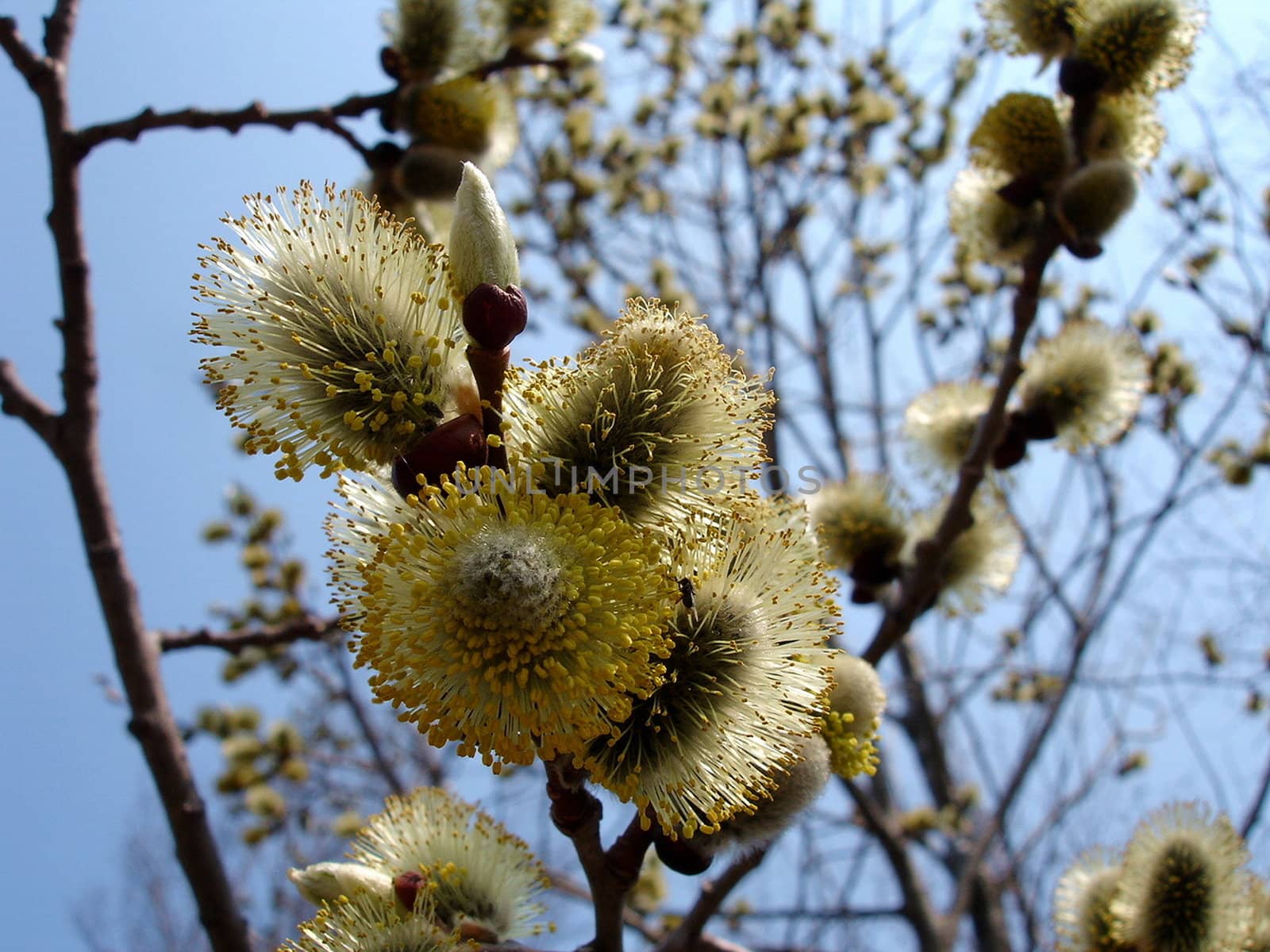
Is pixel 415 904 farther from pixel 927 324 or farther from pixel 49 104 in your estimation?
pixel 927 324

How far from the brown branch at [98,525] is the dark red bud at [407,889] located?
83 centimetres

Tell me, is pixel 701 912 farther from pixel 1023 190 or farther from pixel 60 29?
pixel 60 29

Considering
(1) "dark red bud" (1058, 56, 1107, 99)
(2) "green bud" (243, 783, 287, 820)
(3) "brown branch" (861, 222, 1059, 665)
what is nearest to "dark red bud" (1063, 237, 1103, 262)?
(3) "brown branch" (861, 222, 1059, 665)

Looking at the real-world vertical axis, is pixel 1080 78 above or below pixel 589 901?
above

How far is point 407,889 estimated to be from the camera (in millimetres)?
1367

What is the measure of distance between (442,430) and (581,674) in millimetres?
352

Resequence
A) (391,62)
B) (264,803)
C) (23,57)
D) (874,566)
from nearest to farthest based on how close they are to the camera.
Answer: (23,57), (874,566), (391,62), (264,803)

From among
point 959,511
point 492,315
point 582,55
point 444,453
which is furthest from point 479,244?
point 582,55

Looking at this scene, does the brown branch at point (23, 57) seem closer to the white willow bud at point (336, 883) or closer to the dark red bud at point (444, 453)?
the dark red bud at point (444, 453)

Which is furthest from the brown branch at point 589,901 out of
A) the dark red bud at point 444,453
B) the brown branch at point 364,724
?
the dark red bud at point 444,453

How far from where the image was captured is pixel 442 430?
1163mm

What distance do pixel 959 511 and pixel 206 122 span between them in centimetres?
210

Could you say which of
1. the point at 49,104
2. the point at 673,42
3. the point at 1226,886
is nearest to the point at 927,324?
the point at 673,42

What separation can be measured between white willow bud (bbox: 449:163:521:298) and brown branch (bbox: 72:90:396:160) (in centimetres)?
153
